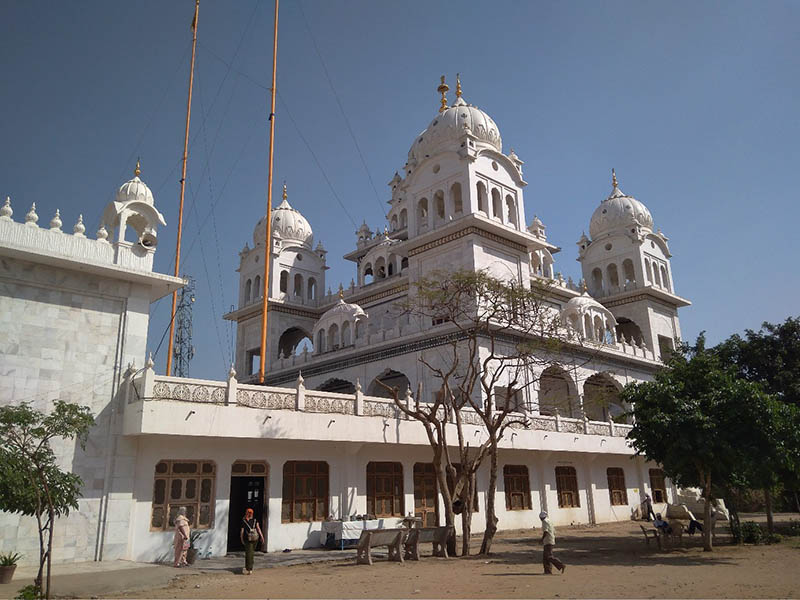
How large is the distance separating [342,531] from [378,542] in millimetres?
2975

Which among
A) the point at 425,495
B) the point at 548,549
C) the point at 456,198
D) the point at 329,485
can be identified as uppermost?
the point at 456,198

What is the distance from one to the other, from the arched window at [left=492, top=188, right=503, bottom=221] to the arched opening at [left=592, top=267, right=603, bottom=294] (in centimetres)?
1354

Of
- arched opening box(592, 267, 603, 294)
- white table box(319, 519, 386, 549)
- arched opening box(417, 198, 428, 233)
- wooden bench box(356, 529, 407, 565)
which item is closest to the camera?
wooden bench box(356, 529, 407, 565)

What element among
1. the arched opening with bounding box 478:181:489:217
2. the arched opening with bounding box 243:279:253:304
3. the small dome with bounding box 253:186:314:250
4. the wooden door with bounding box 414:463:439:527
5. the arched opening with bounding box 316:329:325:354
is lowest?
the wooden door with bounding box 414:463:439:527

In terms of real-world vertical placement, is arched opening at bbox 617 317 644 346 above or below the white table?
above

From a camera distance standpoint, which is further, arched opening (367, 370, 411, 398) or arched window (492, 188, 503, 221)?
arched window (492, 188, 503, 221)

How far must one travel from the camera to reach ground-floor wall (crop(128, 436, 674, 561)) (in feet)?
47.1

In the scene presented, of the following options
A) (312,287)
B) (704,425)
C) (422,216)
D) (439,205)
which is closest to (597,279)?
(439,205)

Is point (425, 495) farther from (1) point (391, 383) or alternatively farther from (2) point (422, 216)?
(2) point (422, 216)

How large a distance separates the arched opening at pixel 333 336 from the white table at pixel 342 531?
15.1 metres

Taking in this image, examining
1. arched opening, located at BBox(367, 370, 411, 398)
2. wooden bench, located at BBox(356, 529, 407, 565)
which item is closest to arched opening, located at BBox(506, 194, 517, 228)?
arched opening, located at BBox(367, 370, 411, 398)

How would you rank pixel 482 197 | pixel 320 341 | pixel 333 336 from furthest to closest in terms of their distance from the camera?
pixel 320 341 < pixel 333 336 < pixel 482 197

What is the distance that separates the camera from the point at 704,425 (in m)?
13.8

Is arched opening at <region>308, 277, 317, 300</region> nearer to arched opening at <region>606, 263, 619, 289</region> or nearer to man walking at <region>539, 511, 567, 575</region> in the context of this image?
arched opening at <region>606, 263, 619, 289</region>
